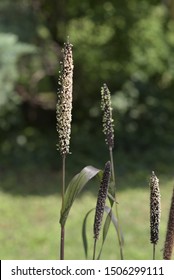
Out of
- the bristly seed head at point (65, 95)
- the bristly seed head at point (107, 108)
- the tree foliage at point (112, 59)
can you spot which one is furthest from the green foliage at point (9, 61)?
the bristly seed head at point (65, 95)

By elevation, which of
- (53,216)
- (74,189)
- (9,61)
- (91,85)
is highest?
(91,85)

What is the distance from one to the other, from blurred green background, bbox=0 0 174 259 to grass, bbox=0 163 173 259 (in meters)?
0.04

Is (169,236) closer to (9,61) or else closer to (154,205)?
(154,205)

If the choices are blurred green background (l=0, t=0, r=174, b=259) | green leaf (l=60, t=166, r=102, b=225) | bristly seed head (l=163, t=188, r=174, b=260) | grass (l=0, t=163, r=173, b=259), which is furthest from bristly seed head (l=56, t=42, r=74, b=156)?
blurred green background (l=0, t=0, r=174, b=259)

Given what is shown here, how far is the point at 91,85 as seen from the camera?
1011cm

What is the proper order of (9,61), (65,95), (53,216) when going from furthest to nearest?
1. (9,61)
2. (53,216)
3. (65,95)

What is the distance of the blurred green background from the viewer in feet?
29.5

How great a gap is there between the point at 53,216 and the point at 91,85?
10.5ft

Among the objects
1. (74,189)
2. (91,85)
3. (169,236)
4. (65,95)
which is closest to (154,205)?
(169,236)

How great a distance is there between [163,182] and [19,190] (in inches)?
74.2

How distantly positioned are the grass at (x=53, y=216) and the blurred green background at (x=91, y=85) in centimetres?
4

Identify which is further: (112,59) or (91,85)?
(91,85)

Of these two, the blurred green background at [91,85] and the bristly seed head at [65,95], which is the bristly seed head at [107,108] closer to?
the bristly seed head at [65,95]
